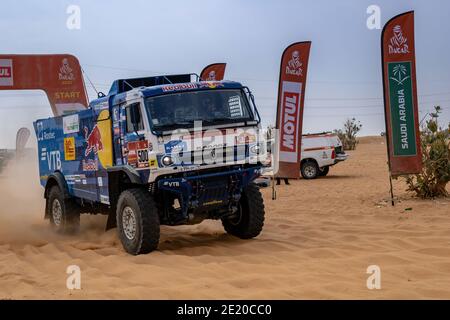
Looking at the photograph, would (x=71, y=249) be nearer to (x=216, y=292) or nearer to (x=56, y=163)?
(x=56, y=163)

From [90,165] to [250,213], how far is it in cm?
314

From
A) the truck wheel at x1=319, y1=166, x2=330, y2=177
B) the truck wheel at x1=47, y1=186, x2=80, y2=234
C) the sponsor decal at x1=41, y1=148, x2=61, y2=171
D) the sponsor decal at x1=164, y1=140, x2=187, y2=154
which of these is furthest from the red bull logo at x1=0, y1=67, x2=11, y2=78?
the truck wheel at x1=319, y1=166, x2=330, y2=177

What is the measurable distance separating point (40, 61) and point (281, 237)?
10710 mm

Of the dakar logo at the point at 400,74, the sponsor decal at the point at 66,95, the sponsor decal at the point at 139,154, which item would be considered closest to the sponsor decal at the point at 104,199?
the sponsor decal at the point at 139,154

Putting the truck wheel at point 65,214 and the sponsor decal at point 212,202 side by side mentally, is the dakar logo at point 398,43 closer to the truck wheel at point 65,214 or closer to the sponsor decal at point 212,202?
the sponsor decal at point 212,202

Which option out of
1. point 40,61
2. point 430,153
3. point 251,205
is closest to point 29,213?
point 40,61

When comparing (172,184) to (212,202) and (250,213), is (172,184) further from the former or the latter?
(250,213)

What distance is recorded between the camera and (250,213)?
10.5 metres

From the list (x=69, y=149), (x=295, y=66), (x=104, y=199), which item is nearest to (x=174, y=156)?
(x=104, y=199)

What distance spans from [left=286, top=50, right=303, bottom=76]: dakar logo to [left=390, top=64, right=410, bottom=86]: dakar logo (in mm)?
3786

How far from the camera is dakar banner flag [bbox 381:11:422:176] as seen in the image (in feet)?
44.9

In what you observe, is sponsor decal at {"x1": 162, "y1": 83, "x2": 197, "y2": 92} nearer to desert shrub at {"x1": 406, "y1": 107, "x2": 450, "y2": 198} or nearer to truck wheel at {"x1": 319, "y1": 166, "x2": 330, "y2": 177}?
desert shrub at {"x1": 406, "y1": 107, "x2": 450, "y2": 198}

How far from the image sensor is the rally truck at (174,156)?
929 cm

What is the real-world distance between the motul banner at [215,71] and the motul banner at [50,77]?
4.47 m
